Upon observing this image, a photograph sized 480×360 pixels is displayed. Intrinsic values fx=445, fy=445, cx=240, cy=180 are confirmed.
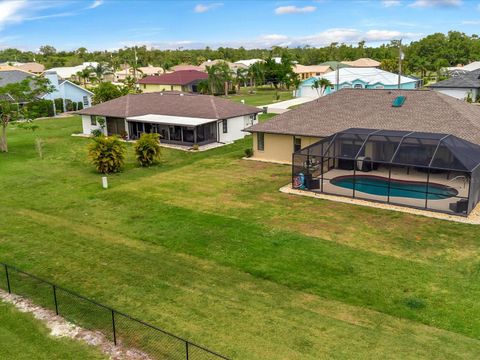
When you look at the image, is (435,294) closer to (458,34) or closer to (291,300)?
(291,300)

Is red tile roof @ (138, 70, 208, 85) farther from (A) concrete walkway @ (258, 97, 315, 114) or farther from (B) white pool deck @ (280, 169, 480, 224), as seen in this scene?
(B) white pool deck @ (280, 169, 480, 224)

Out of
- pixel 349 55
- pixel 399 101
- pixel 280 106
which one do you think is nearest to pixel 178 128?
pixel 399 101

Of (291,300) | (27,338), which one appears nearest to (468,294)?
(291,300)

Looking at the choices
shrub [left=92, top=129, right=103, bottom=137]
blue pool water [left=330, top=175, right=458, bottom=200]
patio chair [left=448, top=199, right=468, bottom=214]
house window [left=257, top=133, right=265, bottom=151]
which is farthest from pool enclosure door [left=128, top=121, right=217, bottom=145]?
patio chair [left=448, top=199, right=468, bottom=214]

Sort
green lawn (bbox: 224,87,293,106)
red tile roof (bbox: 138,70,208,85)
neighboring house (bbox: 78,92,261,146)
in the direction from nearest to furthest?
neighboring house (bbox: 78,92,261,146)
green lawn (bbox: 224,87,293,106)
red tile roof (bbox: 138,70,208,85)

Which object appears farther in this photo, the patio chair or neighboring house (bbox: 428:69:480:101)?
neighboring house (bbox: 428:69:480:101)
